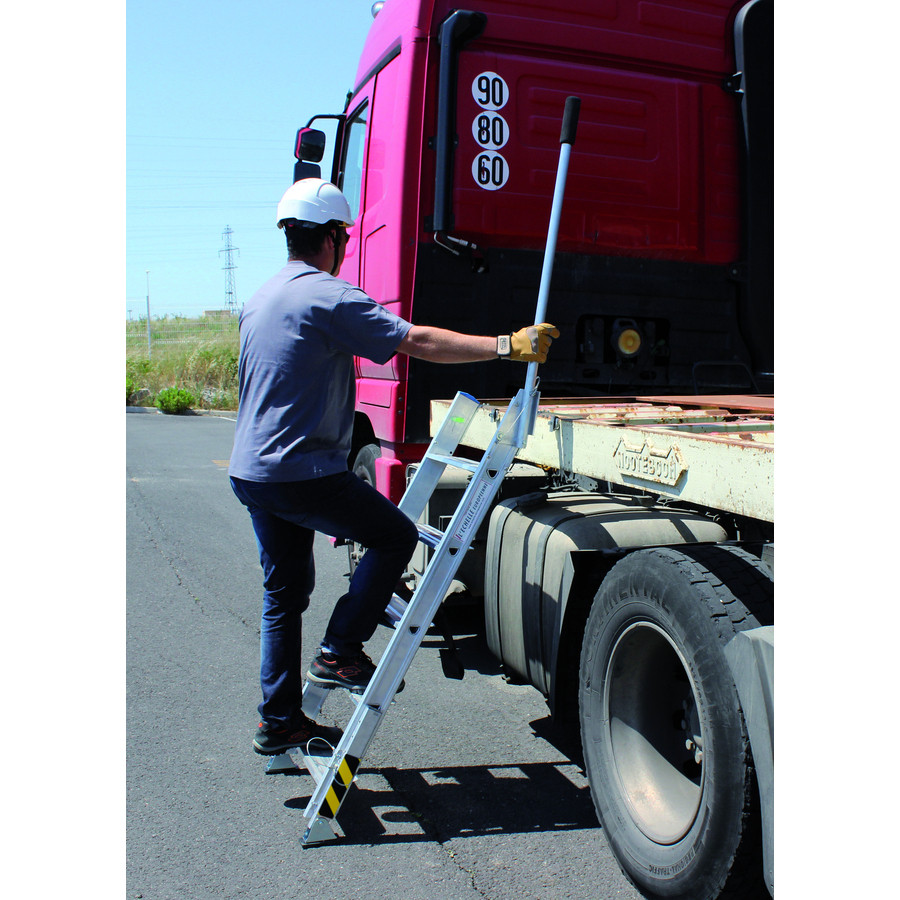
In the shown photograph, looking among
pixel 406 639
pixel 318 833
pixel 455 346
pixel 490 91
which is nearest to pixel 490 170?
pixel 490 91

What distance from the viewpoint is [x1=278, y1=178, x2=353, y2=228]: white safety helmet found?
337 cm

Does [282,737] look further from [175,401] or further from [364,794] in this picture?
[175,401]

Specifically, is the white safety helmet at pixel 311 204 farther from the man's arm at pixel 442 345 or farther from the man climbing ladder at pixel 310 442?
the man's arm at pixel 442 345

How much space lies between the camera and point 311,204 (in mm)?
3373

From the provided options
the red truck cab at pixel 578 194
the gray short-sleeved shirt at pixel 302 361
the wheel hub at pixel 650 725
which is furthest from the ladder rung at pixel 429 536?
the red truck cab at pixel 578 194

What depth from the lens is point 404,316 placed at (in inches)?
185

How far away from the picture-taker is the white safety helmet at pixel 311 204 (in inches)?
133

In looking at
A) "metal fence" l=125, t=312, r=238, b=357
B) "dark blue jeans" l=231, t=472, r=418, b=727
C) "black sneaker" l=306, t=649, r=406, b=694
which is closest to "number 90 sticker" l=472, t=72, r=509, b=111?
"dark blue jeans" l=231, t=472, r=418, b=727

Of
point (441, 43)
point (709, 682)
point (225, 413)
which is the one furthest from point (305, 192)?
point (225, 413)

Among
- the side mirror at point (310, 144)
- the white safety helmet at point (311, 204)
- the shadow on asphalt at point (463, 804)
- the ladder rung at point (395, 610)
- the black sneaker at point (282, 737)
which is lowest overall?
the shadow on asphalt at point (463, 804)

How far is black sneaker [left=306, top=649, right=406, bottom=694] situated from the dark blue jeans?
0.03 m

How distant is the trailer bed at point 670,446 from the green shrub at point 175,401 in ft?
72.4

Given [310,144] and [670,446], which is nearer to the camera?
[670,446]

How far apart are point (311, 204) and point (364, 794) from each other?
206 centimetres
